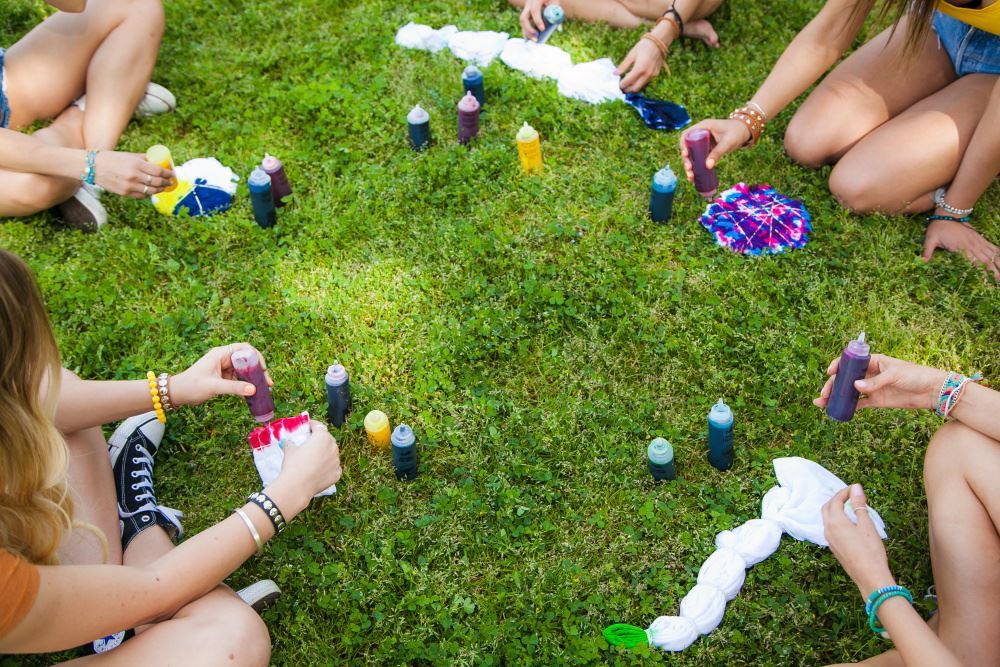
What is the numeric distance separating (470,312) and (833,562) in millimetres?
1580

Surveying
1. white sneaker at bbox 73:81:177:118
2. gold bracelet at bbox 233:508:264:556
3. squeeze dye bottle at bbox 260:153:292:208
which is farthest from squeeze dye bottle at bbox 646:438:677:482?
white sneaker at bbox 73:81:177:118

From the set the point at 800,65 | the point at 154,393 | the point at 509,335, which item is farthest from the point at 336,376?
the point at 800,65

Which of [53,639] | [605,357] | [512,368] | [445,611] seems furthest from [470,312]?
[53,639]

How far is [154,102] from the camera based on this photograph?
164 inches

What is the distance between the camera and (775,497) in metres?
2.77

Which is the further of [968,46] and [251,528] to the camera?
[968,46]

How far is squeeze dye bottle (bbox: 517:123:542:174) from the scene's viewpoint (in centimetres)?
372

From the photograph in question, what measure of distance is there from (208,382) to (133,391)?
0.81 feet

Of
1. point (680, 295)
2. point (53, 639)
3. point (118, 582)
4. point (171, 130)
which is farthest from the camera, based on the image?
point (171, 130)

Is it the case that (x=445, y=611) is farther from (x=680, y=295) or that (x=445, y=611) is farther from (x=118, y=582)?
(x=680, y=295)

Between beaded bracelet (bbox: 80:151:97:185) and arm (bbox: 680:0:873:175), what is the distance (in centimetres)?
241

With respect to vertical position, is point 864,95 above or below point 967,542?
above

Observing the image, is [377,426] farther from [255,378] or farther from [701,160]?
[701,160]

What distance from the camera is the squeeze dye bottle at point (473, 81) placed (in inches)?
158
